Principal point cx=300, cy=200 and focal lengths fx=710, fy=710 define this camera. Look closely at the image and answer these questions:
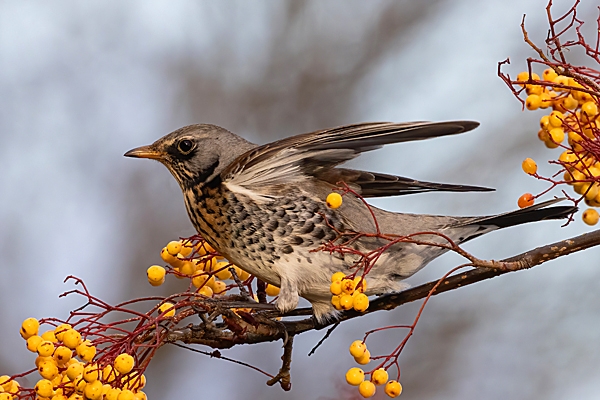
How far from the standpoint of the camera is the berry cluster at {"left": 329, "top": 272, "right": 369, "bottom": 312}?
1.50 m

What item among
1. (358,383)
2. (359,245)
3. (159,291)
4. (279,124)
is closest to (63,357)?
(358,383)

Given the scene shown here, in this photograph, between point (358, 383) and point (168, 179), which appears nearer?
point (358, 383)

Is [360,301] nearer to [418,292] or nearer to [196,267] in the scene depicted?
A: [418,292]

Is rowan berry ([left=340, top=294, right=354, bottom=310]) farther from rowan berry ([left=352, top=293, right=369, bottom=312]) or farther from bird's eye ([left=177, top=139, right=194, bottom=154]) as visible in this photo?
bird's eye ([left=177, top=139, right=194, bottom=154])

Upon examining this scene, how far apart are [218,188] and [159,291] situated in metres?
1.79

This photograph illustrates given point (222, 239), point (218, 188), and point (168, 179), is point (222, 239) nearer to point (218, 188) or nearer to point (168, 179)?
point (218, 188)

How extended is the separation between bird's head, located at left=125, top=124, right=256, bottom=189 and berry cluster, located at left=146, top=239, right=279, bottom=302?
0.71 feet

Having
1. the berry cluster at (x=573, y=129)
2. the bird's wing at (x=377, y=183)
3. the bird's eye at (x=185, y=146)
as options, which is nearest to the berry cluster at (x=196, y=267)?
the bird's eye at (x=185, y=146)

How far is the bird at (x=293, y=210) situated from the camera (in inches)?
76.7

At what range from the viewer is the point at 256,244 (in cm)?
198

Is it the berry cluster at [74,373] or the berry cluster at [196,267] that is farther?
the berry cluster at [196,267]

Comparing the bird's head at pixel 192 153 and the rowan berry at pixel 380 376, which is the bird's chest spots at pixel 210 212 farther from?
the rowan berry at pixel 380 376

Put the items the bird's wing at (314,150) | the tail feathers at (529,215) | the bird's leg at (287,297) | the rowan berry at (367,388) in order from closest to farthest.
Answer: the rowan berry at (367,388), the bird's wing at (314,150), the tail feathers at (529,215), the bird's leg at (287,297)

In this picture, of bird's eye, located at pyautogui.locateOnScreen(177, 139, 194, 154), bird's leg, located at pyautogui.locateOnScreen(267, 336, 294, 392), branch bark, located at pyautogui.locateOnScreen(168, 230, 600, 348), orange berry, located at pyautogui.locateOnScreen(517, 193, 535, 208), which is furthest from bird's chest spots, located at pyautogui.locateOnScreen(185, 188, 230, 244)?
orange berry, located at pyautogui.locateOnScreen(517, 193, 535, 208)
